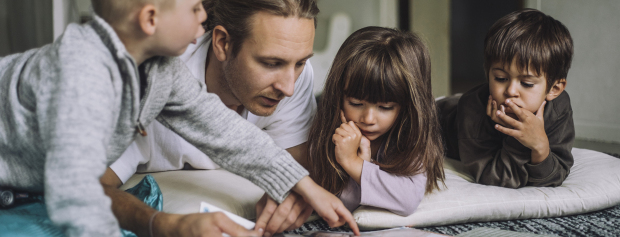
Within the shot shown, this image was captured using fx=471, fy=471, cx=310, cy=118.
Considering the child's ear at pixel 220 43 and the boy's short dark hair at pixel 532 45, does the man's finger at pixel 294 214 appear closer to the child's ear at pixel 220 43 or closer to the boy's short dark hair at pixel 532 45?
the child's ear at pixel 220 43

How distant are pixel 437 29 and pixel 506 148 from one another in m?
3.02

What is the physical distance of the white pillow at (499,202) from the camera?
43.8 inches

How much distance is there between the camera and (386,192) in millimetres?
1096

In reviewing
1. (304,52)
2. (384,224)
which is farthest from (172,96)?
(384,224)

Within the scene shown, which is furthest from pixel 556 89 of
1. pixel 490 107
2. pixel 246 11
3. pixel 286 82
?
pixel 246 11

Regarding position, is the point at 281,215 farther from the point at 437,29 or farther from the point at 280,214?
the point at 437,29

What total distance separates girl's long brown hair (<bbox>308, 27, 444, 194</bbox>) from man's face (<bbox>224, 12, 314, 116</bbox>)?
4.5 inches

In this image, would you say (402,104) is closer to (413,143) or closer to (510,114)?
(413,143)

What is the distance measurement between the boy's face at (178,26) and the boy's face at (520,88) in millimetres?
879

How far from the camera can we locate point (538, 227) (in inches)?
45.1

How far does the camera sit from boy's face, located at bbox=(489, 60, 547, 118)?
49.3 inches

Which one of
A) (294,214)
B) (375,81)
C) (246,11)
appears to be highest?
(246,11)

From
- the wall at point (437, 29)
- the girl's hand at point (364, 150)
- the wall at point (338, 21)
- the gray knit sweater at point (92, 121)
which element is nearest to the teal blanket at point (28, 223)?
the gray knit sweater at point (92, 121)

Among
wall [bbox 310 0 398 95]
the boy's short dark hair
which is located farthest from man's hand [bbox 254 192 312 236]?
wall [bbox 310 0 398 95]
